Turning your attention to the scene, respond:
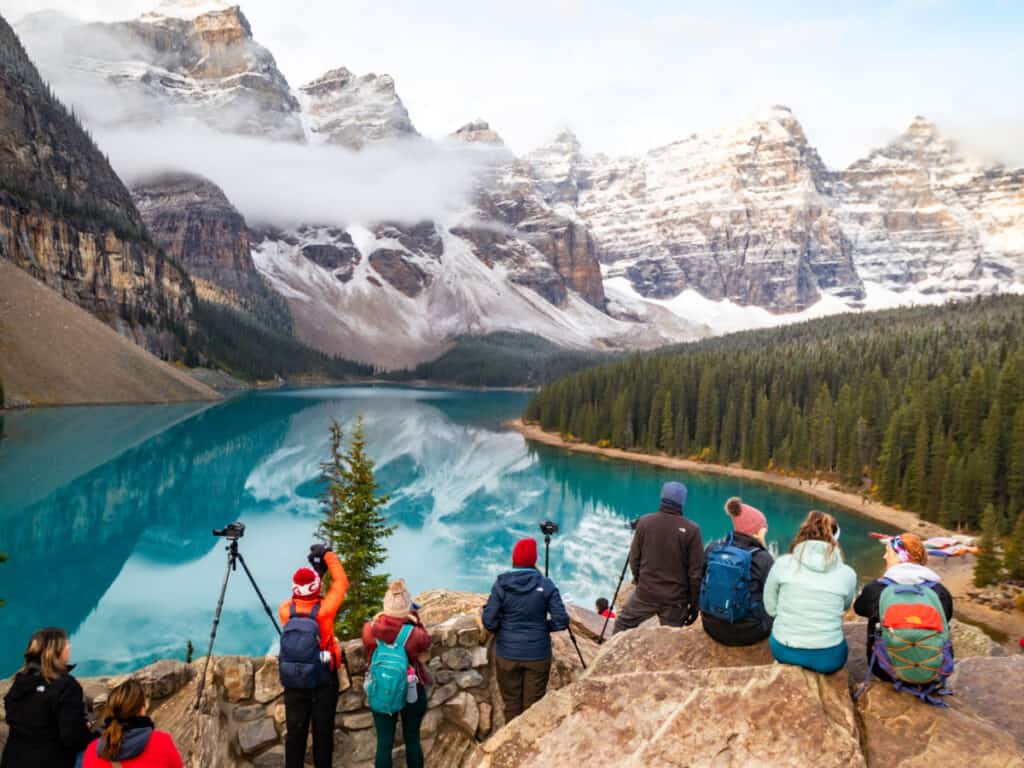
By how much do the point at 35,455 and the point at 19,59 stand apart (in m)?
105

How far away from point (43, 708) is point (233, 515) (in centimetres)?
3463

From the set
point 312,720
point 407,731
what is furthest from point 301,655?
point 407,731

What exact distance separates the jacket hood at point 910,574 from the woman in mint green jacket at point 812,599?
0.84ft

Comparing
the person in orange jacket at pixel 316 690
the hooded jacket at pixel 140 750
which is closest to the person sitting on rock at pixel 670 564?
→ the person in orange jacket at pixel 316 690

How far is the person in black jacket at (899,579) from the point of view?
484cm

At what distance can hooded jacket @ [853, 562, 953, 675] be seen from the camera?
15.8 ft

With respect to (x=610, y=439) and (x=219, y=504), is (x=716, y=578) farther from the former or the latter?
(x=610, y=439)

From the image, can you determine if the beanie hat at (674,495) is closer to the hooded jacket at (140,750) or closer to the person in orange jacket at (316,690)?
the person in orange jacket at (316,690)

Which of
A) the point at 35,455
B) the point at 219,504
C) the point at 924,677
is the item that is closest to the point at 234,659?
the point at 924,677

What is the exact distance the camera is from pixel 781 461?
57.7 m

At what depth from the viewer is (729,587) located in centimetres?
562

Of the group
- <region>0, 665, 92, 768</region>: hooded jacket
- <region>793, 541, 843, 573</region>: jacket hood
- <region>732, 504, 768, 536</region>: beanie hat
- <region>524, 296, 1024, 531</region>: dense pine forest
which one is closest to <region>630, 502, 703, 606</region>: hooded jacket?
<region>732, 504, 768, 536</region>: beanie hat

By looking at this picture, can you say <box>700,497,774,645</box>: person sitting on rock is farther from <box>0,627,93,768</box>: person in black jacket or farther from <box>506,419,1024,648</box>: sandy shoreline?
<box>506,419,1024,648</box>: sandy shoreline

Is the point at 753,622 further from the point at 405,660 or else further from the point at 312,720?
the point at 312,720
